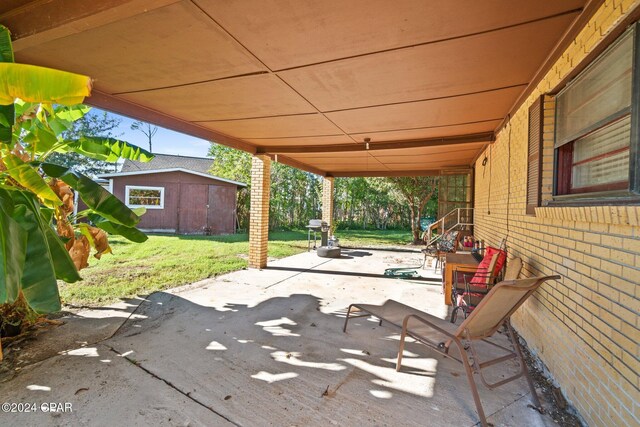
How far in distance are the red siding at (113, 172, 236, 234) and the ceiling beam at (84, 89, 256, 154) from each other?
11541 millimetres

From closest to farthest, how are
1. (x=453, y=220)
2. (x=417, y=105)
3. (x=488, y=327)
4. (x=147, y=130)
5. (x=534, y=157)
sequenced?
(x=488, y=327)
(x=534, y=157)
(x=417, y=105)
(x=453, y=220)
(x=147, y=130)

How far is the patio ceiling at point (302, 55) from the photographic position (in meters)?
2.22

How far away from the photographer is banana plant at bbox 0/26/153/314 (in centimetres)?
185

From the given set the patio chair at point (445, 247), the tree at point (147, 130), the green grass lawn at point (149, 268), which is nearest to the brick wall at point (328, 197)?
the green grass lawn at point (149, 268)

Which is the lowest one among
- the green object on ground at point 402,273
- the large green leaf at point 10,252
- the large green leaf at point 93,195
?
A: the green object on ground at point 402,273

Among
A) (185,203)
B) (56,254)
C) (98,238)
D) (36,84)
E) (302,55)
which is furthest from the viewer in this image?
(185,203)

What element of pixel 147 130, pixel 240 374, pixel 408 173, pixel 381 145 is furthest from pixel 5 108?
pixel 147 130

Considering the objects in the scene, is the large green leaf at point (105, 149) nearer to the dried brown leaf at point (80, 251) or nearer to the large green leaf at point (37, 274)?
the dried brown leaf at point (80, 251)

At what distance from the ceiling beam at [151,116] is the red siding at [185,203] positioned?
11541 millimetres

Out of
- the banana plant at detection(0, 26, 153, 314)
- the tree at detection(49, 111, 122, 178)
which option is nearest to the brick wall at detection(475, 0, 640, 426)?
the banana plant at detection(0, 26, 153, 314)

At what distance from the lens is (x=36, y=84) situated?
72.8 inches

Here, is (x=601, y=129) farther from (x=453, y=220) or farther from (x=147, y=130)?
(x=147, y=130)

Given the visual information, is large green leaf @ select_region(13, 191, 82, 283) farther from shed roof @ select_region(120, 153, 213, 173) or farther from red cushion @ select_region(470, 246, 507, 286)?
shed roof @ select_region(120, 153, 213, 173)

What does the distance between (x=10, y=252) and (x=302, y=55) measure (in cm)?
268
